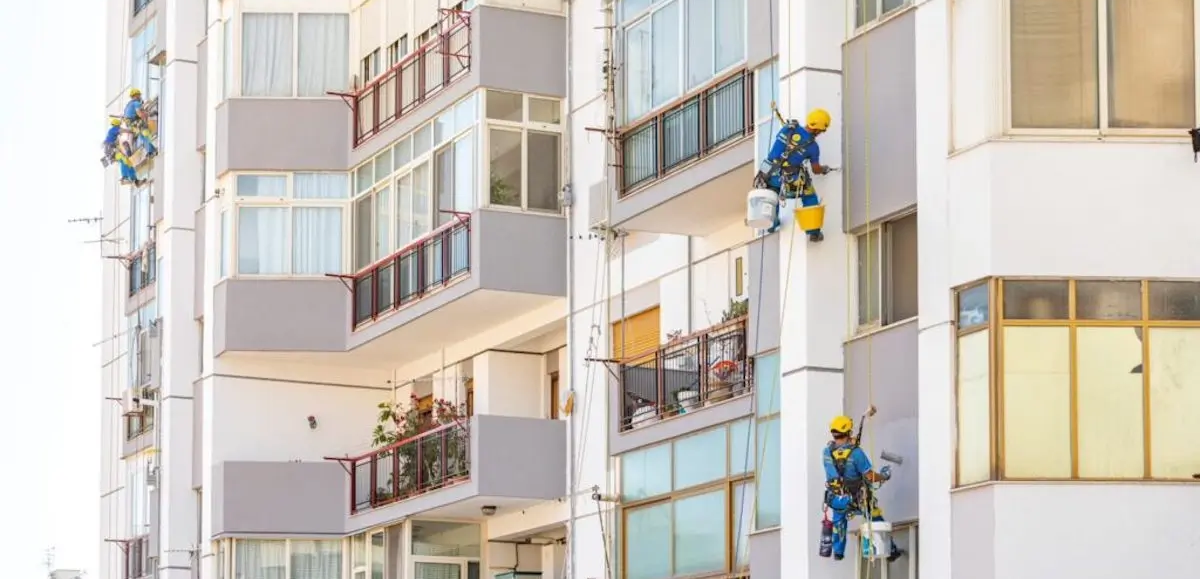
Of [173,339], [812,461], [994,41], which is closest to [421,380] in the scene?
[173,339]

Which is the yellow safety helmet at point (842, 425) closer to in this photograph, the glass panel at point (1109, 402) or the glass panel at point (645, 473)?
the glass panel at point (1109, 402)

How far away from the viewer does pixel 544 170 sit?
39031 mm

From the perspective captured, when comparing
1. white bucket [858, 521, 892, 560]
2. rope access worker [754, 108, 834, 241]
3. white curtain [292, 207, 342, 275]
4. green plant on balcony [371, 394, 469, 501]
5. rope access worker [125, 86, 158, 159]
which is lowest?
white bucket [858, 521, 892, 560]

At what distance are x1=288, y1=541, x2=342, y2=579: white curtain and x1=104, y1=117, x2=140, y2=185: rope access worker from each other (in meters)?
10.2

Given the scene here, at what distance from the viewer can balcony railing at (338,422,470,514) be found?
39031 millimetres

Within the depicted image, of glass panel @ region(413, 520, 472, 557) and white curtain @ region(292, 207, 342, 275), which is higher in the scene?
white curtain @ region(292, 207, 342, 275)

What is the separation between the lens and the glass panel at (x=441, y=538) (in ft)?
135

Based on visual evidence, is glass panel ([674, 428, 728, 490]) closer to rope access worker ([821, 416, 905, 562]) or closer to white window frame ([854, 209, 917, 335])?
white window frame ([854, 209, 917, 335])

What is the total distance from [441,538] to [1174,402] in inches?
672

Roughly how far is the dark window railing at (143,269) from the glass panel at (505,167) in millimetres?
12207

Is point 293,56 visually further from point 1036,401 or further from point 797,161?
point 1036,401

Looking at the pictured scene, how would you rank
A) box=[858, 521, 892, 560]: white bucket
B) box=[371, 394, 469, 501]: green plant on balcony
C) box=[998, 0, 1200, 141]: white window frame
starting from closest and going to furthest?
box=[998, 0, 1200, 141]: white window frame < box=[858, 521, 892, 560]: white bucket < box=[371, 394, 469, 501]: green plant on balcony

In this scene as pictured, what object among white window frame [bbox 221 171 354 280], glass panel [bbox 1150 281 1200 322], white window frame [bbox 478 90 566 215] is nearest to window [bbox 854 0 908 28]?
glass panel [bbox 1150 281 1200 322]

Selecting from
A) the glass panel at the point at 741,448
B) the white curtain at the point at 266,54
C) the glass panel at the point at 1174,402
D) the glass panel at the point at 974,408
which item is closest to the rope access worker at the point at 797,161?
the glass panel at the point at 974,408
